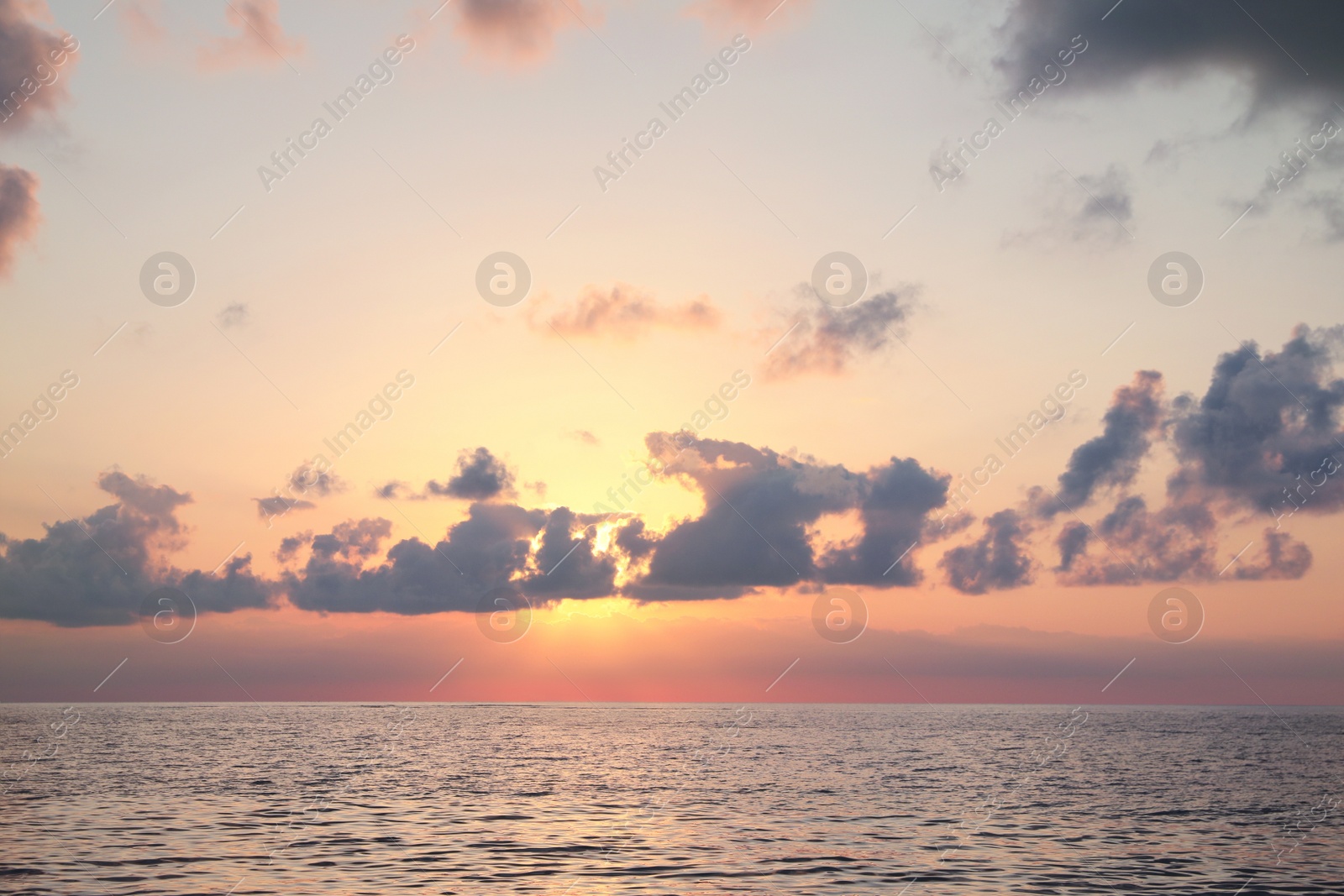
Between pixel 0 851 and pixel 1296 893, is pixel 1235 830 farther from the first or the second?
pixel 0 851

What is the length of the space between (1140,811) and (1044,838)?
17.4m

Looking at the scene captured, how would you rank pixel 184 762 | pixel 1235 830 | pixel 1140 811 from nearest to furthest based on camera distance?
1. pixel 1235 830
2. pixel 1140 811
3. pixel 184 762

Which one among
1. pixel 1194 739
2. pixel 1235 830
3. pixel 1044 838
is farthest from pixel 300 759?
pixel 1194 739

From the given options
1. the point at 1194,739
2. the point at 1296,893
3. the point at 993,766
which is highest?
the point at 1296,893

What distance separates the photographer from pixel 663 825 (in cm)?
6012

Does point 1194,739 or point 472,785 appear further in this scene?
point 1194,739

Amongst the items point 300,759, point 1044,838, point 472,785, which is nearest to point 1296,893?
point 1044,838

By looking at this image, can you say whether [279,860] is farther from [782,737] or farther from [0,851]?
[782,737]

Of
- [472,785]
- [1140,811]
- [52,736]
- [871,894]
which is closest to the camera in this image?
[871,894]

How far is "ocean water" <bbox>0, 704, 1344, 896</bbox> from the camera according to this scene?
143 ft

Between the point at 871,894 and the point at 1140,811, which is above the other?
the point at 871,894

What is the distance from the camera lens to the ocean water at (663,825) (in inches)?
1716

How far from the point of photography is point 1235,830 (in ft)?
194

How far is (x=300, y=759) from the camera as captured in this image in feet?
369
